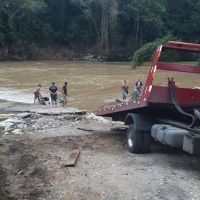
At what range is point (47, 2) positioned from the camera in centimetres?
7262

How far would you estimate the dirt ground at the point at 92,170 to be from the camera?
23.7 feet

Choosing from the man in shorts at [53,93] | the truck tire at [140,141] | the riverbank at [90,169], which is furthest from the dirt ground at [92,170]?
the man in shorts at [53,93]

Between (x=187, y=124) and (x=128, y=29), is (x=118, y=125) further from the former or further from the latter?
(x=128, y=29)

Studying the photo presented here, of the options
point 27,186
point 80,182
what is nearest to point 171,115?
point 80,182

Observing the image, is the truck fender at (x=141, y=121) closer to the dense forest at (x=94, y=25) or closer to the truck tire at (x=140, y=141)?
the truck tire at (x=140, y=141)

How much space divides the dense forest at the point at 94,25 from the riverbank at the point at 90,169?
180 ft

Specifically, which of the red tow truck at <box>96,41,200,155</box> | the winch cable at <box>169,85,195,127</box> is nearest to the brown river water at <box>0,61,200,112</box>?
the red tow truck at <box>96,41,200,155</box>

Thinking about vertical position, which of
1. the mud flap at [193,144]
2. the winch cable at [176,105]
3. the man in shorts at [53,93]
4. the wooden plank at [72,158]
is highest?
the winch cable at [176,105]

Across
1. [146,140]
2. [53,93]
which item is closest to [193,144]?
[146,140]

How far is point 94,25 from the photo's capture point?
72.2 meters

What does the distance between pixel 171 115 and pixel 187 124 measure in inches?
43.0

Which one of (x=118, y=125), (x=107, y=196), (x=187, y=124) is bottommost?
(x=118, y=125)

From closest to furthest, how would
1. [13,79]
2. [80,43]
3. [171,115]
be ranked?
[171,115], [13,79], [80,43]

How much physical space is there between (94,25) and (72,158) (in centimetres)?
6430
